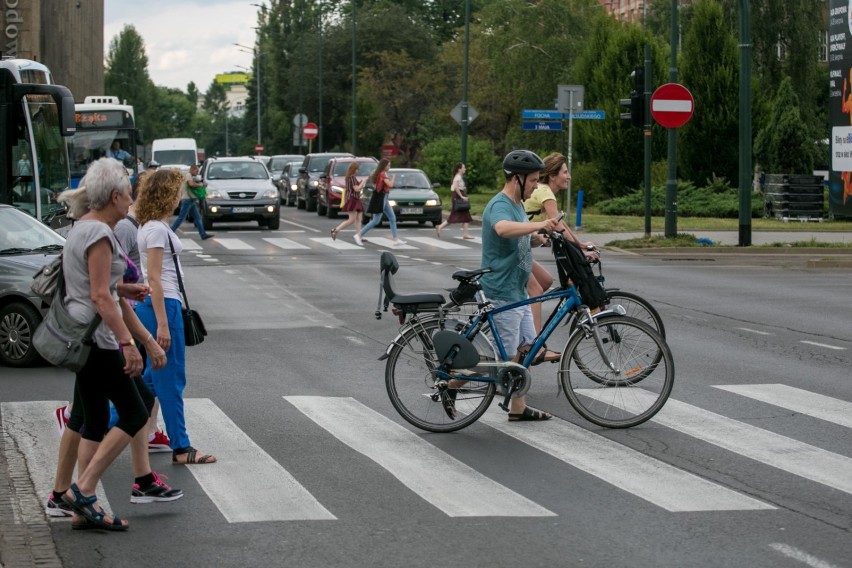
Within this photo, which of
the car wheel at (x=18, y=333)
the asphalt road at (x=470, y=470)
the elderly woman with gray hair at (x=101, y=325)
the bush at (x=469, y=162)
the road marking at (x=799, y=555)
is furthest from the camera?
the bush at (x=469, y=162)

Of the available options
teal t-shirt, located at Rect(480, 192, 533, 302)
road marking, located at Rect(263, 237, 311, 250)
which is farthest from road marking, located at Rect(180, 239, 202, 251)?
teal t-shirt, located at Rect(480, 192, 533, 302)

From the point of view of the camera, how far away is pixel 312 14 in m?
124

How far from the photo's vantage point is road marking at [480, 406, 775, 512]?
709 centimetres

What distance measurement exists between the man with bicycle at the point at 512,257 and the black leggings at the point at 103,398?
3.10 m

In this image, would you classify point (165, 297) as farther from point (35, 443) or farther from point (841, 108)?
point (841, 108)

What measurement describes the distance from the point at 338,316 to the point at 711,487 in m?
8.88

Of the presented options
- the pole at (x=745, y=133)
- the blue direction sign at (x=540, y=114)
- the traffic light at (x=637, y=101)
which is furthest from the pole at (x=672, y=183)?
the blue direction sign at (x=540, y=114)

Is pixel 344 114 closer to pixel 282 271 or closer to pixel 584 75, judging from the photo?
pixel 584 75

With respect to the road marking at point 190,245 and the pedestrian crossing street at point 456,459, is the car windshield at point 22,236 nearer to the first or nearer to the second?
the pedestrian crossing street at point 456,459

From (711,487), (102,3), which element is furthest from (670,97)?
(102,3)

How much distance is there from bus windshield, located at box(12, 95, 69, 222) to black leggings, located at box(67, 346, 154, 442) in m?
12.1

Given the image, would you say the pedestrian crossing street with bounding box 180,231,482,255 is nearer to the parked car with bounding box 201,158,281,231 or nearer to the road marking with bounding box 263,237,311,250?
the road marking with bounding box 263,237,311,250

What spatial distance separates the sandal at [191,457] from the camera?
8070 mm

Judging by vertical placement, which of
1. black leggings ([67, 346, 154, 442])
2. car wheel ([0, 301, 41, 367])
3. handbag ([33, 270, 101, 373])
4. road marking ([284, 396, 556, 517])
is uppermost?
handbag ([33, 270, 101, 373])
